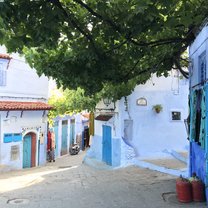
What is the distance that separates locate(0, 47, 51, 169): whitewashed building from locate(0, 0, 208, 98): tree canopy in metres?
10.0

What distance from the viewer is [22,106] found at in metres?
21.4

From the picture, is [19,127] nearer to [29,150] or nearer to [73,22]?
[29,150]

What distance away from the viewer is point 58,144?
2912cm

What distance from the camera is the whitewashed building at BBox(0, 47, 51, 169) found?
20.7 meters

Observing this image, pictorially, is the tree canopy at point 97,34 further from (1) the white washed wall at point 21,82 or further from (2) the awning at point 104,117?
(1) the white washed wall at point 21,82

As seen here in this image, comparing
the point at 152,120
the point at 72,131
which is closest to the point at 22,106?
the point at 152,120

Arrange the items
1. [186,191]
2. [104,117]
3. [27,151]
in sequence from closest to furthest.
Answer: [186,191] → [104,117] → [27,151]

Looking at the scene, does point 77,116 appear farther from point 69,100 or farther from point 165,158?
point 165,158

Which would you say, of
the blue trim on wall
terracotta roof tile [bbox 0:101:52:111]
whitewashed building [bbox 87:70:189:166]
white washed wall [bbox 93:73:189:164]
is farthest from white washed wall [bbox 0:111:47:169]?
white washed wall [bbox 93:73:189:164]

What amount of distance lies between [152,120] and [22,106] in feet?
26.5

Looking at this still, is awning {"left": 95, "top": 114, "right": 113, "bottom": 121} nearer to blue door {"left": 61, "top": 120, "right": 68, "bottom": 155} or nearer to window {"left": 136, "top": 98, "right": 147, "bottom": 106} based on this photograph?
window {"left": 136, "top": 98, "right": 147, "bottom": 106}

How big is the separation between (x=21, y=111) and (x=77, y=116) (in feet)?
43.4

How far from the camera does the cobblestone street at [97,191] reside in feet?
31.6

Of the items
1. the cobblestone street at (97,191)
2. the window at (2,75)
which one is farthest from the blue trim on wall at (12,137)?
the cobblestone street at (97,191)
